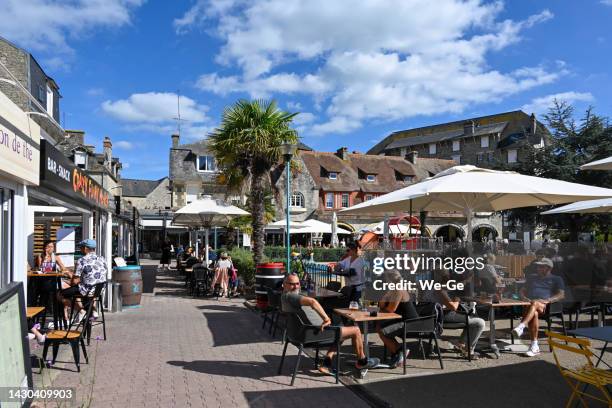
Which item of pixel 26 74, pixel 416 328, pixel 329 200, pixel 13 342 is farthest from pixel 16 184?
pixel 329 200

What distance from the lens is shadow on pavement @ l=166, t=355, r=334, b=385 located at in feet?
19.4

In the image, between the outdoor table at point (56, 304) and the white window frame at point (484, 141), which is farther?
the white window frame at point (484, 141)

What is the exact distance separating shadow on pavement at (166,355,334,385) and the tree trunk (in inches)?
280

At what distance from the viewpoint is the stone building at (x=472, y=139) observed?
5797 cm

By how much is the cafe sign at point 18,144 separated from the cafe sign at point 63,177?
20 centimetres

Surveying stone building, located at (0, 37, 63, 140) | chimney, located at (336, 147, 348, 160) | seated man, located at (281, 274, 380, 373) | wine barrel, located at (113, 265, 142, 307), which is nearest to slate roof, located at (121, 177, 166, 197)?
chimney, located at (336, 147, 348, 160)

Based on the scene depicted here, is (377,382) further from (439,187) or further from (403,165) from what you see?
(403,165)

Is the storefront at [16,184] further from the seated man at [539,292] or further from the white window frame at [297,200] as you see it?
the white window frame at [297,200]

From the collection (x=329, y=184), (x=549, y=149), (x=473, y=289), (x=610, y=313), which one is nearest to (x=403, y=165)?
(x=329, y=184)

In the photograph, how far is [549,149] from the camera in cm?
2280

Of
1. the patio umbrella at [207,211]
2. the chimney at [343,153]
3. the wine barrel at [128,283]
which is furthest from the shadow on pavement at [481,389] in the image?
the chimney at [343,153]

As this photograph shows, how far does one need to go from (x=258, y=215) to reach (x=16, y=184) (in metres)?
→ 9.06

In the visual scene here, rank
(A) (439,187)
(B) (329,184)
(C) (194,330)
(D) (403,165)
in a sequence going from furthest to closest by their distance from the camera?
(D) (403,165), (B) (329,184), (C) (194,330), (A) (439,187)

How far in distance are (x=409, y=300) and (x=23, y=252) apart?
4.73 m
